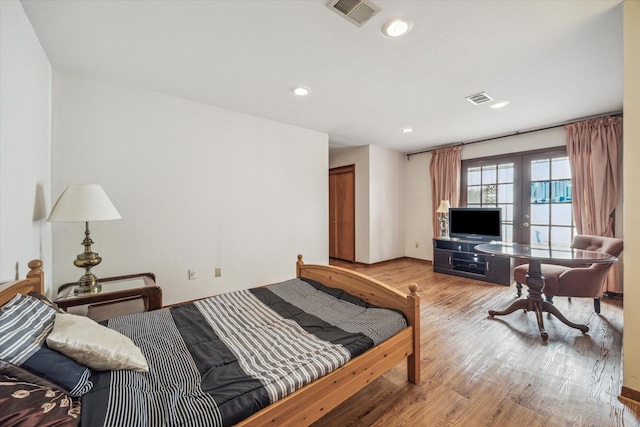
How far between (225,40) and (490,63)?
219 centimetres

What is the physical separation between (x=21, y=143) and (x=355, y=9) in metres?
2.24

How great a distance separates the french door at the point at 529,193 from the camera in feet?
12.8

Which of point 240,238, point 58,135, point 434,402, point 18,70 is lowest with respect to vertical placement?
point 434,402

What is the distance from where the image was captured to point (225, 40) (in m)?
1.95

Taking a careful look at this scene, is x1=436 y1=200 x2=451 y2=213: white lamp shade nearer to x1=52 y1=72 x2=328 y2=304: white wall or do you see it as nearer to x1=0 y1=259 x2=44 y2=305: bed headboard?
x1=52 y1=72 x2=328 y2=304: white wall

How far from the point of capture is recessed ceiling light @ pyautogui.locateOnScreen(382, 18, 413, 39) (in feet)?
5.73

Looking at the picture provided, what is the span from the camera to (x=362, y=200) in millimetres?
5230

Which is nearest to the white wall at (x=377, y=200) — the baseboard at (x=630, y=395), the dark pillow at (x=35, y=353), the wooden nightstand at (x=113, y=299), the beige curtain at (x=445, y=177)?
the beige curtain at (x=445, y=177)

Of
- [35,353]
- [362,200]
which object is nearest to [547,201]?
[362,200]

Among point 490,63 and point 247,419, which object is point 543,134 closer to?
point 490,63

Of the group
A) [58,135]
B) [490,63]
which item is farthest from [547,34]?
[58,135]

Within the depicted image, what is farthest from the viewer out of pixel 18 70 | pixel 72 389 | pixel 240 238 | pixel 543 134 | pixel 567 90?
pixel 543 134

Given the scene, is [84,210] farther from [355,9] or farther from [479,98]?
[479,98]

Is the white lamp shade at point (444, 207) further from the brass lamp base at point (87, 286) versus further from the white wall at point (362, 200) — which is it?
the brass lamp base at point (87, 286)
